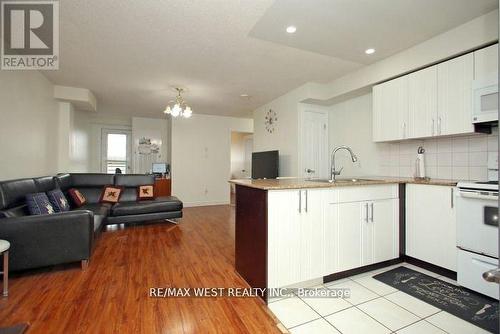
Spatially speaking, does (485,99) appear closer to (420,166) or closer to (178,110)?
(420,166)

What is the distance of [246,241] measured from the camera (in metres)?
2.13

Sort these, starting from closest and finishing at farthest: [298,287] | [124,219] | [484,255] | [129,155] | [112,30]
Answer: [484,255] → [298,287] → [112,30] → [124,219] → [129,155]

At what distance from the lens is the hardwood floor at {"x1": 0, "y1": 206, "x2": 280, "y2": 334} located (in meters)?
1.54

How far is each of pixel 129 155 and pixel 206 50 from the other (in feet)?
18.5

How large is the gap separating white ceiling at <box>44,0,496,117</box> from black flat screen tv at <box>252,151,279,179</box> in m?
1.28

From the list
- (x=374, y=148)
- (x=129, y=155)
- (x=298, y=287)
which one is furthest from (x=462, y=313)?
(x=129, y=155)

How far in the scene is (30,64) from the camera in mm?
3066

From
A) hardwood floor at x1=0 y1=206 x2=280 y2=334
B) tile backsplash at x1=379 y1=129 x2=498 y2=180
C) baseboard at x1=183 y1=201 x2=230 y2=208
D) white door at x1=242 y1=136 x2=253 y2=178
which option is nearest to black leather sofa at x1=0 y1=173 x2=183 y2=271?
hardwood floor at x1=0 y1=206 x2=280 y2=334

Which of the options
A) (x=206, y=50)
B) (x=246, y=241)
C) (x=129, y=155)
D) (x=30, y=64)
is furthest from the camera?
(x=129, y=155)

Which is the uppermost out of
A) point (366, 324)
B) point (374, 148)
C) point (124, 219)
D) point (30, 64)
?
point (30, 64)

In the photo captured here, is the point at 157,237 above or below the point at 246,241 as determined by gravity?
below

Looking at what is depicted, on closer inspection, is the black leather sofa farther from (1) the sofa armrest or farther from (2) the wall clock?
(2) the wall clock

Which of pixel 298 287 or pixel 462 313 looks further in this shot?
pixel 298 287

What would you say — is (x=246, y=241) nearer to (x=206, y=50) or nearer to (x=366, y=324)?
(x=366, y=324)
